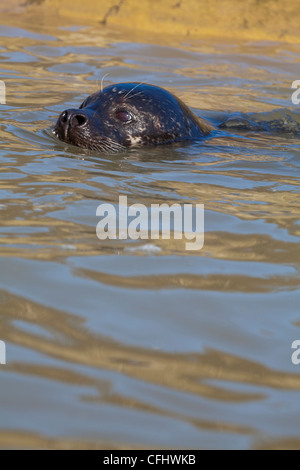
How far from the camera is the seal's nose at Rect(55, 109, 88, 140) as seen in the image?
5.37m

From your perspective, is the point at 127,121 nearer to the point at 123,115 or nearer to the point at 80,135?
the point at 123,115

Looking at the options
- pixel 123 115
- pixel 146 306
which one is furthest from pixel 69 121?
pixel 146 306

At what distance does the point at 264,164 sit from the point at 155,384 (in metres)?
3.24

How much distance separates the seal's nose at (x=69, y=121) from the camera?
17.6 ft

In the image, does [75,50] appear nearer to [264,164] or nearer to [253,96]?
[253,96]

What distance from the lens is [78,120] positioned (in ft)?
17.9

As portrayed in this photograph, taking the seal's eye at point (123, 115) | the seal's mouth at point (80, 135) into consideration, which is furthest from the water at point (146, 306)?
the seal's eye at point (123, 115)

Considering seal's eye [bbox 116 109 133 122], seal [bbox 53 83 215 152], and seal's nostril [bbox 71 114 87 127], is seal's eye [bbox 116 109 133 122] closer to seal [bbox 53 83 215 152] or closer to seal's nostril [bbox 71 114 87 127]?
seal [bbox 53 83 215 152]

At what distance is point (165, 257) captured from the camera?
2.99 m

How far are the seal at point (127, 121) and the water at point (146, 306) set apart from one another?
0.17 m

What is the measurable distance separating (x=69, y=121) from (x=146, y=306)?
3.04 metres

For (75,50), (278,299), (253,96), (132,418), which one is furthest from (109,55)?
(132,418)

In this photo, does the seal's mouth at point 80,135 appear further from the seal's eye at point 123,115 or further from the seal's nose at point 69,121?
the seal's eye at point 123,115

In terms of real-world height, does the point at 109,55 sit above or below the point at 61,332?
above
